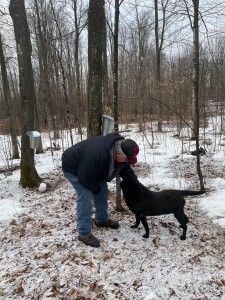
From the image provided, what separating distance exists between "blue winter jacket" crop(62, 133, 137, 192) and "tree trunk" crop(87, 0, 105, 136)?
4.29 feet

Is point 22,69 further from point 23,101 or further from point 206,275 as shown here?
point 206,275

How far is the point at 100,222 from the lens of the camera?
13.2 ft

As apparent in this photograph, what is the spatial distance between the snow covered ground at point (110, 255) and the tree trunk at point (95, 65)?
1.71 m

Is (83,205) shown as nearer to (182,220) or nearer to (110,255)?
(110,255)

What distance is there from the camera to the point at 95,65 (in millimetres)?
4531

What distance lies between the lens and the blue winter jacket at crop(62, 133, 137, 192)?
10.2 ft

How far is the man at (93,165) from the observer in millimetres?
3100

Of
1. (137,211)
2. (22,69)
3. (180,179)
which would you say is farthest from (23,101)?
(180,179)

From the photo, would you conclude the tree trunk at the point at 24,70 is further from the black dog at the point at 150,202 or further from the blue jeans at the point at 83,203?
the black dog at the point at 150,202

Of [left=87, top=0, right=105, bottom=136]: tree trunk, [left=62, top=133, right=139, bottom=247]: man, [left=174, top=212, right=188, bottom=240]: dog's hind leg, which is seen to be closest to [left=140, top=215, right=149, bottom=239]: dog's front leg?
[left=174, top=212, right=188, bottom=240]: dog's hind leg

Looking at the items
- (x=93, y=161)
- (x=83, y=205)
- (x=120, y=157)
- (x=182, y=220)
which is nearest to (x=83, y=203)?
(x=83, y=205)

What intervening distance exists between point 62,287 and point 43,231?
51.9 inches

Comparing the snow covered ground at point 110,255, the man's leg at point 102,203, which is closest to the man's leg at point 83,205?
the snow covered ground at point 110,255

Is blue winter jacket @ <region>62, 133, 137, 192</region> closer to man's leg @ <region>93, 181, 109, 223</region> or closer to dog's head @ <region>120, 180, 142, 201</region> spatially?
dog's head @ <region>120, 180, 142, 201</region>
